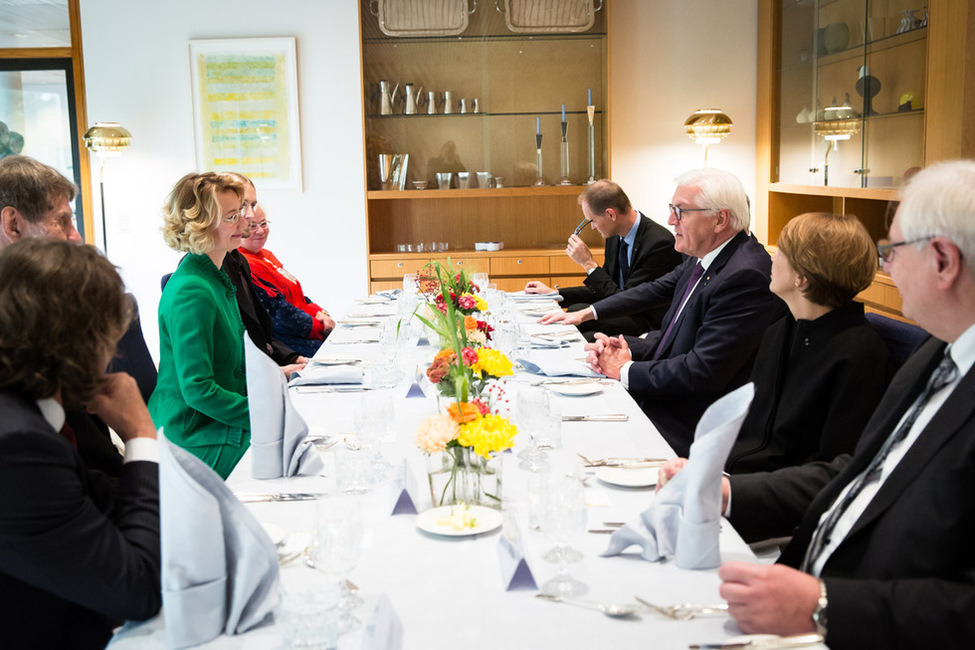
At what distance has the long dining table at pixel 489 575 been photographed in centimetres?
131

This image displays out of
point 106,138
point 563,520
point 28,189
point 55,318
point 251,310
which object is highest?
point 106,138

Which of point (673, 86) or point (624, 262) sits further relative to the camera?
point (673, 86)

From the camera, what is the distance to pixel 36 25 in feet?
21.8

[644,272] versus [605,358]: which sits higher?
[644,272]

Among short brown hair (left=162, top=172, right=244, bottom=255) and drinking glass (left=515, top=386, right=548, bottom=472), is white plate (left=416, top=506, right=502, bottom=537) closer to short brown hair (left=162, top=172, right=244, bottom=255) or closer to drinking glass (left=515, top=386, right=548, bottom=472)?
drinking glass (left=515, top=386, right=548, bottom=472)

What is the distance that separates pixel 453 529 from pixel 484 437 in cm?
18

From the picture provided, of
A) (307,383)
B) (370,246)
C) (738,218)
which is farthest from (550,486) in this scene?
(370,246)

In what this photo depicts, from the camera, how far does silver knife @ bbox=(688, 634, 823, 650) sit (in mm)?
1253

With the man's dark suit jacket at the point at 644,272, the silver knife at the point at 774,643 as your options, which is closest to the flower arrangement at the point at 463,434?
the silver knife at the point at 774,643

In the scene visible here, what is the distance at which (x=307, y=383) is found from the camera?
2969 millimetres

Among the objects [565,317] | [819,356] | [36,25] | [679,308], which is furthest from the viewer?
[36,25]

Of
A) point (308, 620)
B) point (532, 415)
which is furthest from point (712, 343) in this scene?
point (308, 620)

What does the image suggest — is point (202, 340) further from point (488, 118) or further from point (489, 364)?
point (488, 118)

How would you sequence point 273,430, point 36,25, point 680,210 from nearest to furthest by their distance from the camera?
point 273,430 < point 680,210 < point 36,25
